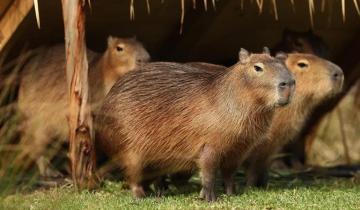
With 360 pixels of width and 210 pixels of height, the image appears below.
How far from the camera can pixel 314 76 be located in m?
8.38

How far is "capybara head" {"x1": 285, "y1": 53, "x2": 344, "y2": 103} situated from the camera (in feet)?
27.2

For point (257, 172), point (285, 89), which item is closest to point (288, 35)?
point (257, 172)

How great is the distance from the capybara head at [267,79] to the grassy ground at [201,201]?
70cm

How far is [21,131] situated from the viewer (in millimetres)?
8562

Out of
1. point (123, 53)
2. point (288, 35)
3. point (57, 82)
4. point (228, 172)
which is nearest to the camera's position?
point (228, 172)

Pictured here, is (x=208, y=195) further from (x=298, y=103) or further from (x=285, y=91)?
(x=298, y=103)

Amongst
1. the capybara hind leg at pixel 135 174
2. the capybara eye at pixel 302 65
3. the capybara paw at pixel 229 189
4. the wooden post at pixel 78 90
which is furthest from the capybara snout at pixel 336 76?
the wooden post at pixel 78 90

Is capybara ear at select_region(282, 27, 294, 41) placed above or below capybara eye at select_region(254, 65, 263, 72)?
below

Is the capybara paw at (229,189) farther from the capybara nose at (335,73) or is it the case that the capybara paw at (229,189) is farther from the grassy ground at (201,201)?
the capybara nose at (335,73)

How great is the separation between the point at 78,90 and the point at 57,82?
4.29ft

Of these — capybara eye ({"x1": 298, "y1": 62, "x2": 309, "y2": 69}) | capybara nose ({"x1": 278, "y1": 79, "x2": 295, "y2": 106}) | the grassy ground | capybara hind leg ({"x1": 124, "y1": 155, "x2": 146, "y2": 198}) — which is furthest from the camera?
capybara eye ({"x1": 298, "y1": 62, "x2": 309, "y2": 69})

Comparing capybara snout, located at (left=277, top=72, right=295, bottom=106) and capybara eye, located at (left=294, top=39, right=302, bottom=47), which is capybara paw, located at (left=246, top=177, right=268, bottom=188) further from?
capybara eye, located at (left=294, top=39, right=302, bottom=47)

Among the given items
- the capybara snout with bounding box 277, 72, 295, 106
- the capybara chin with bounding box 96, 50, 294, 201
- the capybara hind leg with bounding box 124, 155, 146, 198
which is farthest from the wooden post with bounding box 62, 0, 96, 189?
the capybara snout with bounding box 277, 72, 295, 106

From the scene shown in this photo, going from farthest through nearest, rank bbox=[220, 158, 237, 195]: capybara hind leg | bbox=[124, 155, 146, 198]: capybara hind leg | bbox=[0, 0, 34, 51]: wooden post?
bbox=[0, 0, 34, 51]: wooden post → bbox=[124, 155, 146, 198]: capybara hind leg → bbox=[220, 158, 237, 195]: capybara hind leg
